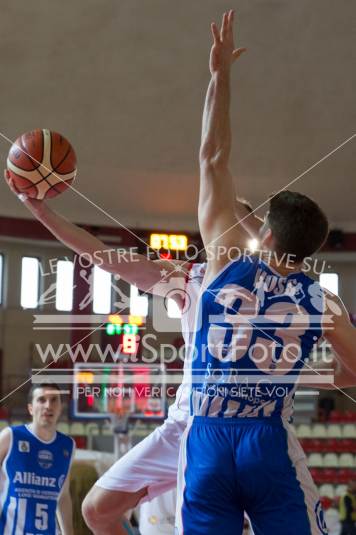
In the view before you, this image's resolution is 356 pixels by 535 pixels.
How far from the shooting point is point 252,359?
8.77 ft

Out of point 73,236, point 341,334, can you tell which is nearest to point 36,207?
point 73,236

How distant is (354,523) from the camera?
1130 cm

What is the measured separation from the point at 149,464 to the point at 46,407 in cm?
247

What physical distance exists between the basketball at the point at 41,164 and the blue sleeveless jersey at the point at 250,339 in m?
1.24

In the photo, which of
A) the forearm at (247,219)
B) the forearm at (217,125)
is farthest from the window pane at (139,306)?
the forearm at (217,125)

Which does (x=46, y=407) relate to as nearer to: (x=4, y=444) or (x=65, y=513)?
(x=4, y=444)

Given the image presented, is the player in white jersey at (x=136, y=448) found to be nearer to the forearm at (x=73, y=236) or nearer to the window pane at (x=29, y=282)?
the forearm at (x=73, y=236)

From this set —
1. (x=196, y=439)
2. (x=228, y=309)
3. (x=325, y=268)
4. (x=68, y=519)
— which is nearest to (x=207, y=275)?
(x=228, y=309)

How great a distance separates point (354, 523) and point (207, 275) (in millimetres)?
9674

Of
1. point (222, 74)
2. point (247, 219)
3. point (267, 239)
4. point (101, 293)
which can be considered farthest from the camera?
point (101, 293)

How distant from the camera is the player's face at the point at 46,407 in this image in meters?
5.46

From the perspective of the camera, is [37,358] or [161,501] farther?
[37,358]

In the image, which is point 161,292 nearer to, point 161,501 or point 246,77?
point 161,501

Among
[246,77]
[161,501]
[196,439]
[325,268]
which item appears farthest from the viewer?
[325,268]
